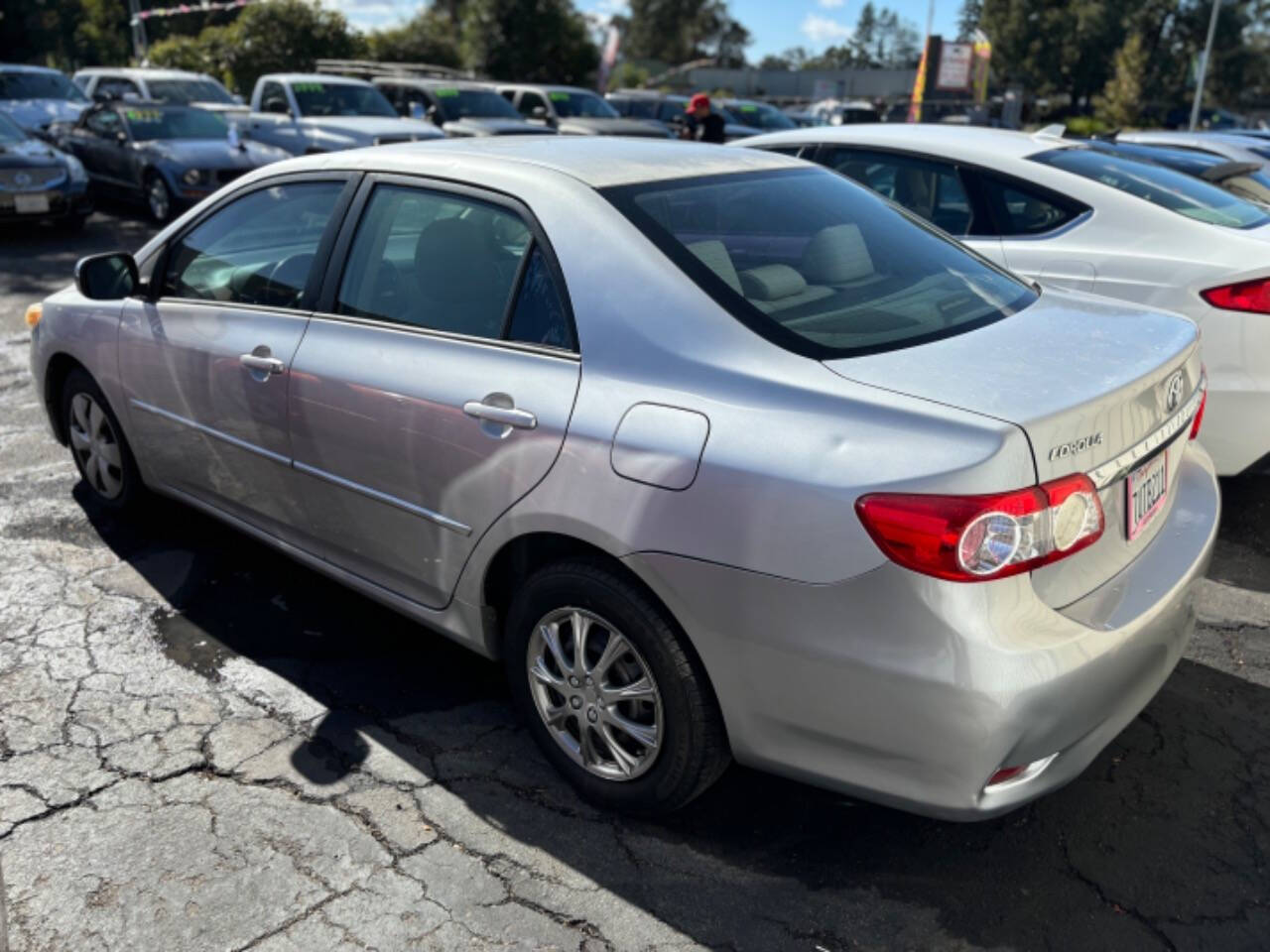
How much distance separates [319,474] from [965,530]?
203cm

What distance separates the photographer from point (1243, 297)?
453cm

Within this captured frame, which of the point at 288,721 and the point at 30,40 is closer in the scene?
the point at 288,721

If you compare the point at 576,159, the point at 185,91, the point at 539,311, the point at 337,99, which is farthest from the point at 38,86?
the point at 539,311

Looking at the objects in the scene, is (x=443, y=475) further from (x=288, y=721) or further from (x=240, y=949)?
(x=240, y=949)

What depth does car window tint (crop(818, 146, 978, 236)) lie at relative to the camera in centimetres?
551

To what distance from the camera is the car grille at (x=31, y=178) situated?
37.6 feet

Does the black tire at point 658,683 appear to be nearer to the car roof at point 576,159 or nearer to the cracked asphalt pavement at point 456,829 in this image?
the cracked asphalt pavement at point 456,829

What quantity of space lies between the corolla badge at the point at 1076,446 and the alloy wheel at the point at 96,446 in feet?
12.1

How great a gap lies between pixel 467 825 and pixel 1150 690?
1.71 metres

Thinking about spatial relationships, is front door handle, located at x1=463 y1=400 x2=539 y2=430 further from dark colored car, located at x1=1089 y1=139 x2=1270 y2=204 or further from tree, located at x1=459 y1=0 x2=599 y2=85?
tree, located at x1=459 y1=0 x2=599 y2=85

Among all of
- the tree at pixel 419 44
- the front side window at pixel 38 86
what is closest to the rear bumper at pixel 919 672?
the front side window at pixel 38 86

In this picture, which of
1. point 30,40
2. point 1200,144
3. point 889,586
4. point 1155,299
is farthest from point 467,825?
point 30,40

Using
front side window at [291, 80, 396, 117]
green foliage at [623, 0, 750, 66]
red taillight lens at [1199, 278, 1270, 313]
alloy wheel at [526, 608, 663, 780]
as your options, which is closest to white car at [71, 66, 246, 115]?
front side window at [291, 80, 396, 117]

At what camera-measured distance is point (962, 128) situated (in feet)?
19.7
